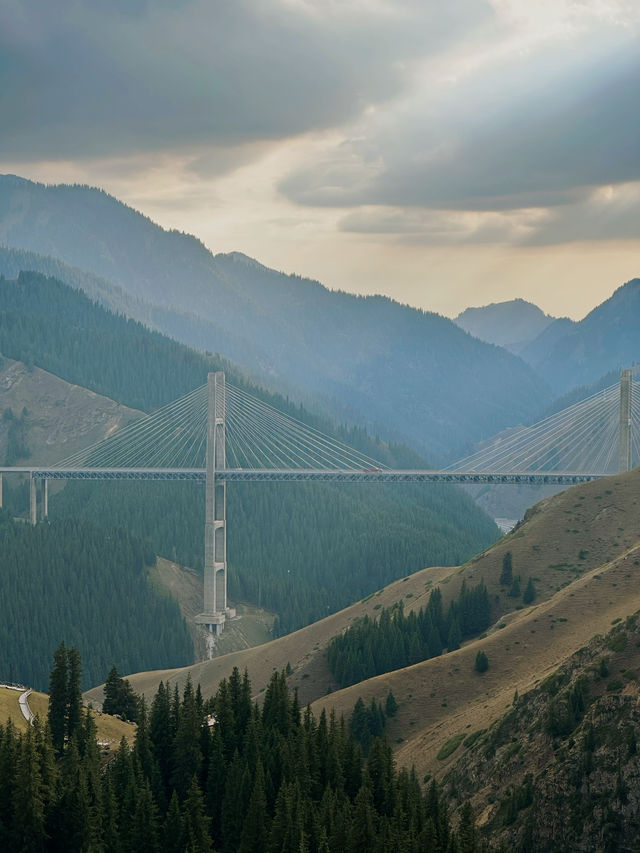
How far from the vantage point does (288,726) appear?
82.6m

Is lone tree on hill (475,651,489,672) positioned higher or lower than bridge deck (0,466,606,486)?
lower

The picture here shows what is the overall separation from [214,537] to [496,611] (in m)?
66.6

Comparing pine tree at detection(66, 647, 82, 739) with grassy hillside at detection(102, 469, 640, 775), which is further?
grassy hillside at detection(102, 469, 640, 775)

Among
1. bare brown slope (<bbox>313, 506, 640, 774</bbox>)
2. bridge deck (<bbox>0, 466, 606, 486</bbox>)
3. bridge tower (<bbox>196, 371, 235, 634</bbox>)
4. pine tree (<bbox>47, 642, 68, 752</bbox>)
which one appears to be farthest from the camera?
bridge tower (<bbox>196, 371, 235, 634</bbox>)

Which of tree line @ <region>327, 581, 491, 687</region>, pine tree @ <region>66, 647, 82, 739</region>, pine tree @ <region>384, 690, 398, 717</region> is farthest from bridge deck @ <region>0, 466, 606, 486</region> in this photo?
pine tree @ <region>66, 647, 82, 739</region>

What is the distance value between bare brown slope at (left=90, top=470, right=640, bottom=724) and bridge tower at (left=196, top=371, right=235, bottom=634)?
1106 inches

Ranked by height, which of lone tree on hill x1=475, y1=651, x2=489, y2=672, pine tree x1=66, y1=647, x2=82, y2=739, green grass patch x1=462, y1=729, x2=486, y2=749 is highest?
pine tree x1=66, y1=647, x2=82, y2=739

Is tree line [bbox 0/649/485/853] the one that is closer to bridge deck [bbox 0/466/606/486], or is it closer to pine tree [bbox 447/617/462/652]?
pine tree [bbox 447/617/462/652]

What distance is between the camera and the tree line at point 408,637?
397 feet

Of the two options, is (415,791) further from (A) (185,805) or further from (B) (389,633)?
(B) (389,633)

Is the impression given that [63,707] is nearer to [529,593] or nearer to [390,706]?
[390,706]

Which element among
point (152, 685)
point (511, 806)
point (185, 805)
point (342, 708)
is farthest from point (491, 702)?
point (152, 685)

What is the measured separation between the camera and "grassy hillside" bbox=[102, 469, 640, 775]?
99.1 meters

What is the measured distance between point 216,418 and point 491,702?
10262 cm
